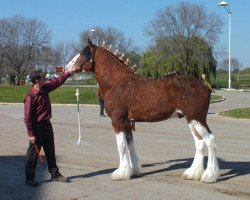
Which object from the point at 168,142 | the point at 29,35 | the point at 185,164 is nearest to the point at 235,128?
the point at 168,142

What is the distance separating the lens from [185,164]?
33.3ft

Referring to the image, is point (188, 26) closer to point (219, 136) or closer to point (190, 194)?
point (219, 136)

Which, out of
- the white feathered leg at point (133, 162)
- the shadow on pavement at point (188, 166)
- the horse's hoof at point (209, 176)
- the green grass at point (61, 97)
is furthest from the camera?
the green grass at point (61, 97)

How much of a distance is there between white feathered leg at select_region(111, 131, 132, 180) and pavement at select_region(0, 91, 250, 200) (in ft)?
0.53

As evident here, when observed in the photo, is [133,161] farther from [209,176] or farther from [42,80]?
[42,80]

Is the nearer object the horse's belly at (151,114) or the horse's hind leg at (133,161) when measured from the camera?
the horse's belly at (151,114)

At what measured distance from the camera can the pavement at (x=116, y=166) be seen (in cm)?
771

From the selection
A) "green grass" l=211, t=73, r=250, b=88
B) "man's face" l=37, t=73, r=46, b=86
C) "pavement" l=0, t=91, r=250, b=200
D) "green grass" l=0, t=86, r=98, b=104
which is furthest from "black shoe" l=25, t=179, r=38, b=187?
"green grass" l=211, t=73, r=250, b=88

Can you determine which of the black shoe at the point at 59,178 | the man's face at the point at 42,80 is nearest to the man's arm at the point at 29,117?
the man's face at the point at 42,80

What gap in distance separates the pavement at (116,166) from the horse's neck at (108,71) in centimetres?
174

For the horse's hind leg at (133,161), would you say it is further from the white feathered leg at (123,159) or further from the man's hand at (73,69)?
the man's hand at (73,69)

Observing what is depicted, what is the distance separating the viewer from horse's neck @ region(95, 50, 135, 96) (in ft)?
29.2

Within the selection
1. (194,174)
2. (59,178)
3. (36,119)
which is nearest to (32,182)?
(59,178)

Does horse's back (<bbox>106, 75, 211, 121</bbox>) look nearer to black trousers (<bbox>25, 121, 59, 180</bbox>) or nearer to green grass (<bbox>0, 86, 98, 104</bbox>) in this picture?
black trousers (<bbox>25, 121, 59, 180</bbox>)
